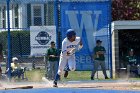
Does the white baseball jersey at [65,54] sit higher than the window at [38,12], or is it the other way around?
the window at [38,12]

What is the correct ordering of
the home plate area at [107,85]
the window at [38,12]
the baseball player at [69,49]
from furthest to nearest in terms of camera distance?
1. the window at [38,12]
2. the baseball player at [69,49]
3. the home plate area at [107,85]

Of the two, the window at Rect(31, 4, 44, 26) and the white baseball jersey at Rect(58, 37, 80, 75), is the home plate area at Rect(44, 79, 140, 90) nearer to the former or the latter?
the white baseball jersey at Rect(58, 37, 80, 75)

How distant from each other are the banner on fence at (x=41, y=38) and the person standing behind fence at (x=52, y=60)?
3.95 feet

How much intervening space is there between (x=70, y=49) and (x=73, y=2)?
642cm

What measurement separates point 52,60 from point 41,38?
1459 millimetres

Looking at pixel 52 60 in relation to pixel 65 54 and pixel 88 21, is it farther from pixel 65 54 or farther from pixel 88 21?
pixel 65 54

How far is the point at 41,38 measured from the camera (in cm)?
2081

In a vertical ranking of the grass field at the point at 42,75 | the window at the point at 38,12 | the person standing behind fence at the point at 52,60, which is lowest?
the grass field at the point at 42,75

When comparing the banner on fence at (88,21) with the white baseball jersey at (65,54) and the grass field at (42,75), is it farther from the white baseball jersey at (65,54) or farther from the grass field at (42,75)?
the white baseball jersey at (65,54)

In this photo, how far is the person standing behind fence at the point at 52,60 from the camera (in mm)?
19547

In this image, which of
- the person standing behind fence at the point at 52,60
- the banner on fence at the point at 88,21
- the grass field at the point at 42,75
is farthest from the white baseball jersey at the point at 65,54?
the banner on fence at the point at 88,21

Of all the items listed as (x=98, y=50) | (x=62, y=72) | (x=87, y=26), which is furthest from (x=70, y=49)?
(x=87, y=26)

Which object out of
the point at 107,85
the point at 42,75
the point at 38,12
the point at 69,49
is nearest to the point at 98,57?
the point at 42,75

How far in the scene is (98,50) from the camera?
20.2 m
